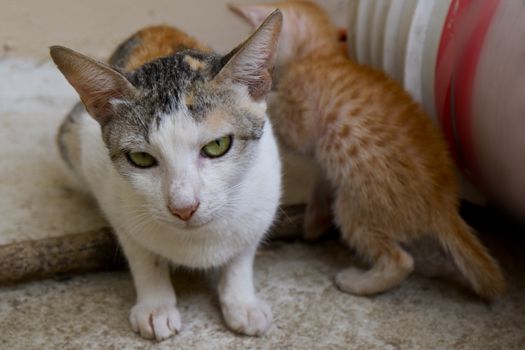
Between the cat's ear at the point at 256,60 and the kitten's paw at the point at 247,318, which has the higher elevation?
the cat's ear at the point at 256,60

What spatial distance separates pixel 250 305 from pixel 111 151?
50 cm

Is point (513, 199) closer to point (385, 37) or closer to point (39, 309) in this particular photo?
point (385, 37)

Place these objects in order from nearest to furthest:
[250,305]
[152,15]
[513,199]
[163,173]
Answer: [163,173]
[250,305]
[513,199]
[152,15]

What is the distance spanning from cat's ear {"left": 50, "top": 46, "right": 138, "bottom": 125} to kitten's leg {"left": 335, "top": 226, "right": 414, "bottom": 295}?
710 mm

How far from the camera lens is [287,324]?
5.07 feet

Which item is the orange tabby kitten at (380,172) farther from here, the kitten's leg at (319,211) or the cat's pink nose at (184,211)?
the cat's pink nose at (184,211)

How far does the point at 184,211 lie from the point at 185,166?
0.27 feet

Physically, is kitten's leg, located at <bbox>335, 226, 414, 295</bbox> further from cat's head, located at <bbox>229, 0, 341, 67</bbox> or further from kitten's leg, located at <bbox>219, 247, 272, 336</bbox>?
cat's head, located at <bbox>229, 0, 341, 67</bbox>

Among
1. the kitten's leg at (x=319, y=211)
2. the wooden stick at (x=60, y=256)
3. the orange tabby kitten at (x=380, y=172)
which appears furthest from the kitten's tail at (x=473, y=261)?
the wooden stick at (x=60, y=256)

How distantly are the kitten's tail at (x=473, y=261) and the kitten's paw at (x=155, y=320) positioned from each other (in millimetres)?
678

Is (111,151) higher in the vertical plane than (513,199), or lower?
higher

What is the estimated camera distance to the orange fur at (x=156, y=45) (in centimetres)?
164

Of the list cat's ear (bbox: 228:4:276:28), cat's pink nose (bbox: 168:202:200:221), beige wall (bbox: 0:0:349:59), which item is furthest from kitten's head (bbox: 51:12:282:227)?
beige wall (bbox: 0:0:349:59)

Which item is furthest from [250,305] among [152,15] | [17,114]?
[152,15]
